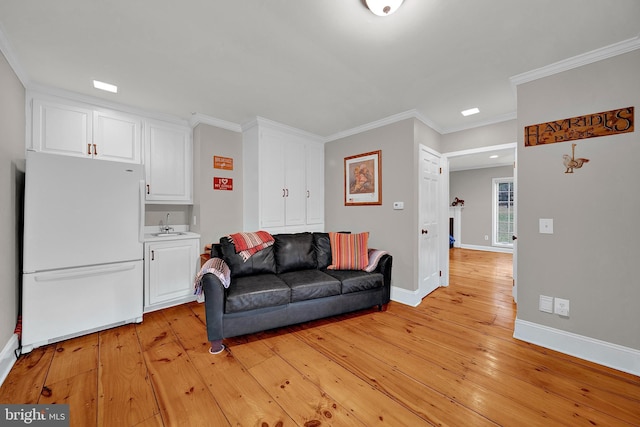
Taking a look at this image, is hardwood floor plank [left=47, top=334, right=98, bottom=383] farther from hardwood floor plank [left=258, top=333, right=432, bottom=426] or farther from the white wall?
hardwood floor plank [left=258, top=333, right=432, bottom=426]

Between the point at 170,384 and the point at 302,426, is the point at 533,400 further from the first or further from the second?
the point at 170,384

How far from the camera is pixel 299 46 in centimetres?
187

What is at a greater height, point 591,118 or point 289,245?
point 591,118

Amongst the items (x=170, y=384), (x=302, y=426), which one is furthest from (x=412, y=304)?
(x=170, y=384)

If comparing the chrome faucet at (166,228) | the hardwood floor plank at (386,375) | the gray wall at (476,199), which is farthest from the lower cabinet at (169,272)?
the gray wall at (476,199)

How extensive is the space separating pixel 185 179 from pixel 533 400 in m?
4.12

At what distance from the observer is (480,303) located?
10.4 ft

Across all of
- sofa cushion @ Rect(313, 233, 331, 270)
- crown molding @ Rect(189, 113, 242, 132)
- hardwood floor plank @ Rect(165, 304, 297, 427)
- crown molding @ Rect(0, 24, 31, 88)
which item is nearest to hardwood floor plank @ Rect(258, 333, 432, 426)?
hardwood floor plank @ Rect(165, 304, 297, 427)

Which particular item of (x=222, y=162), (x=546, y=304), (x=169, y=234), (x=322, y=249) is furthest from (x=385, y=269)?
(x=169, y=234)

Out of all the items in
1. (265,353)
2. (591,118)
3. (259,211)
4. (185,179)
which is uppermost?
(591,118)

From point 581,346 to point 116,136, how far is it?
201 inches

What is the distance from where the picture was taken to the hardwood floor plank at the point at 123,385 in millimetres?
1429

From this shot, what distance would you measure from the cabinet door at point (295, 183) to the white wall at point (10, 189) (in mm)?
2671

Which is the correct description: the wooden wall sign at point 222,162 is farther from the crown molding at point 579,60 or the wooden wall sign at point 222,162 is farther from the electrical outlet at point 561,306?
the electrical outlet at point 561,306
